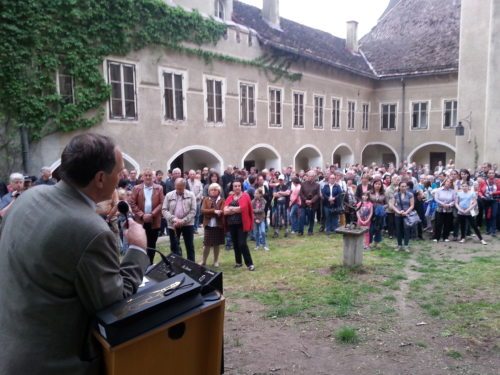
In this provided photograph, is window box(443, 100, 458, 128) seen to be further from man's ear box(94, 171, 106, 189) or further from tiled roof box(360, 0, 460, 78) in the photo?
man's ear box(94, 171, 106, 189)

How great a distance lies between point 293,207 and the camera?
12.2 metres

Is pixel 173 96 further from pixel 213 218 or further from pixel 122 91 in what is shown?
pixel 213 218

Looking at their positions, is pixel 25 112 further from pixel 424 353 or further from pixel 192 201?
pixel 424 353

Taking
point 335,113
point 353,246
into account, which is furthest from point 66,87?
point 335,113

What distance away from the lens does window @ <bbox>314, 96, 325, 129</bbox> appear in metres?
23.3

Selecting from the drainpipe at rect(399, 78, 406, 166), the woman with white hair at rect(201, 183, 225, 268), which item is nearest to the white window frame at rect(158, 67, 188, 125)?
the woman with white hair at rect(201, 183, 225, 268)

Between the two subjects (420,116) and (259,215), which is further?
(420,116)

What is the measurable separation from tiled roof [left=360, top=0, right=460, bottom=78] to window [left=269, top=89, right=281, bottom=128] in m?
10.9

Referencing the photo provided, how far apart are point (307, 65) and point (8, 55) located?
1501 centimetres

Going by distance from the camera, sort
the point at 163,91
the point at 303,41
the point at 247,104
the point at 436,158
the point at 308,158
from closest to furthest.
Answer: the point at 163,91 < the point at 247,104 < the point at 303,41 < the point at 308,158 < the point at 436,158

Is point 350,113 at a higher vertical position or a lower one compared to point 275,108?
higher

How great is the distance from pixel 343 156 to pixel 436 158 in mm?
6710

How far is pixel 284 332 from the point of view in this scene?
5219 mm

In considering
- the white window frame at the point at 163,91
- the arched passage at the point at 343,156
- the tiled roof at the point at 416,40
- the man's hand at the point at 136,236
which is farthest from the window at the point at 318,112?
the man's hand at the point at 136,236
